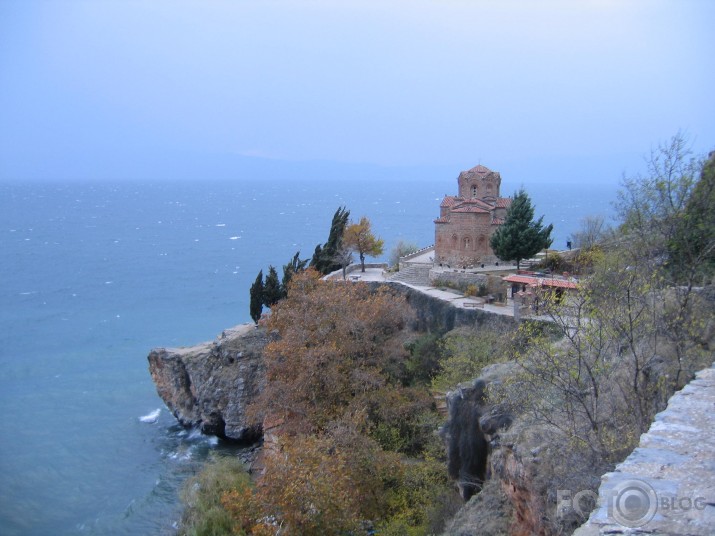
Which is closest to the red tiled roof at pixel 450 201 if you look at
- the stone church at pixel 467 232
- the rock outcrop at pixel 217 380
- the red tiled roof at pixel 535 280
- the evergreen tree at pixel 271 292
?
the stone church at pixel 467 232

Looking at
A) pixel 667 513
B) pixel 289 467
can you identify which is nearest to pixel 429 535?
pixel 289 467

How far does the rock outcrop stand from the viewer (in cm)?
3559

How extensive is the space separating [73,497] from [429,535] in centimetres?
2154

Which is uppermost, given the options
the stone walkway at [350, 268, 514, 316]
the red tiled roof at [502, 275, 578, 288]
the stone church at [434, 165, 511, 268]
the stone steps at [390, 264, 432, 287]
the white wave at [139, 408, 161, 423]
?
the stone church at [434, 165, 511, 268]

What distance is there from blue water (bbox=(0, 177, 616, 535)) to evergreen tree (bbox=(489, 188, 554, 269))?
21326 millimetres

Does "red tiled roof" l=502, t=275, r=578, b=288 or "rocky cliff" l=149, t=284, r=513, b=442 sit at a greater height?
"red tiled roof" l=502, t=275, r=578, b=288

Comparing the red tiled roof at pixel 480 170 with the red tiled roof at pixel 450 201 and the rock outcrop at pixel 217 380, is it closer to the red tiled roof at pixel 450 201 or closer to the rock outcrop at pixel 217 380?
the red tiled roof at pixel 450 201

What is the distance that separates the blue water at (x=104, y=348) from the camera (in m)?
30.4

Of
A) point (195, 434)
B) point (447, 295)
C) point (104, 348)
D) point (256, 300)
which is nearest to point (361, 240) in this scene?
point (256, 300)

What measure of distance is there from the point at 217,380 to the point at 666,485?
32246mm

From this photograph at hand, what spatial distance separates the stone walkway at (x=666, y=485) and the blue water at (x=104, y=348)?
23.8 meters

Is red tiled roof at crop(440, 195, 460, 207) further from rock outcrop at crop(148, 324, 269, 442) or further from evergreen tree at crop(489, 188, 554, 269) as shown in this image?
rock outcrop at crop(148, 324, 269, 442)

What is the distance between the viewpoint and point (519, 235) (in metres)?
36.9

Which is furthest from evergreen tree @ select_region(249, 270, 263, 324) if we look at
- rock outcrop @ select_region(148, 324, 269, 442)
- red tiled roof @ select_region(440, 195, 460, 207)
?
red tiled roof @ select_region(440, 195, 460, 207)
